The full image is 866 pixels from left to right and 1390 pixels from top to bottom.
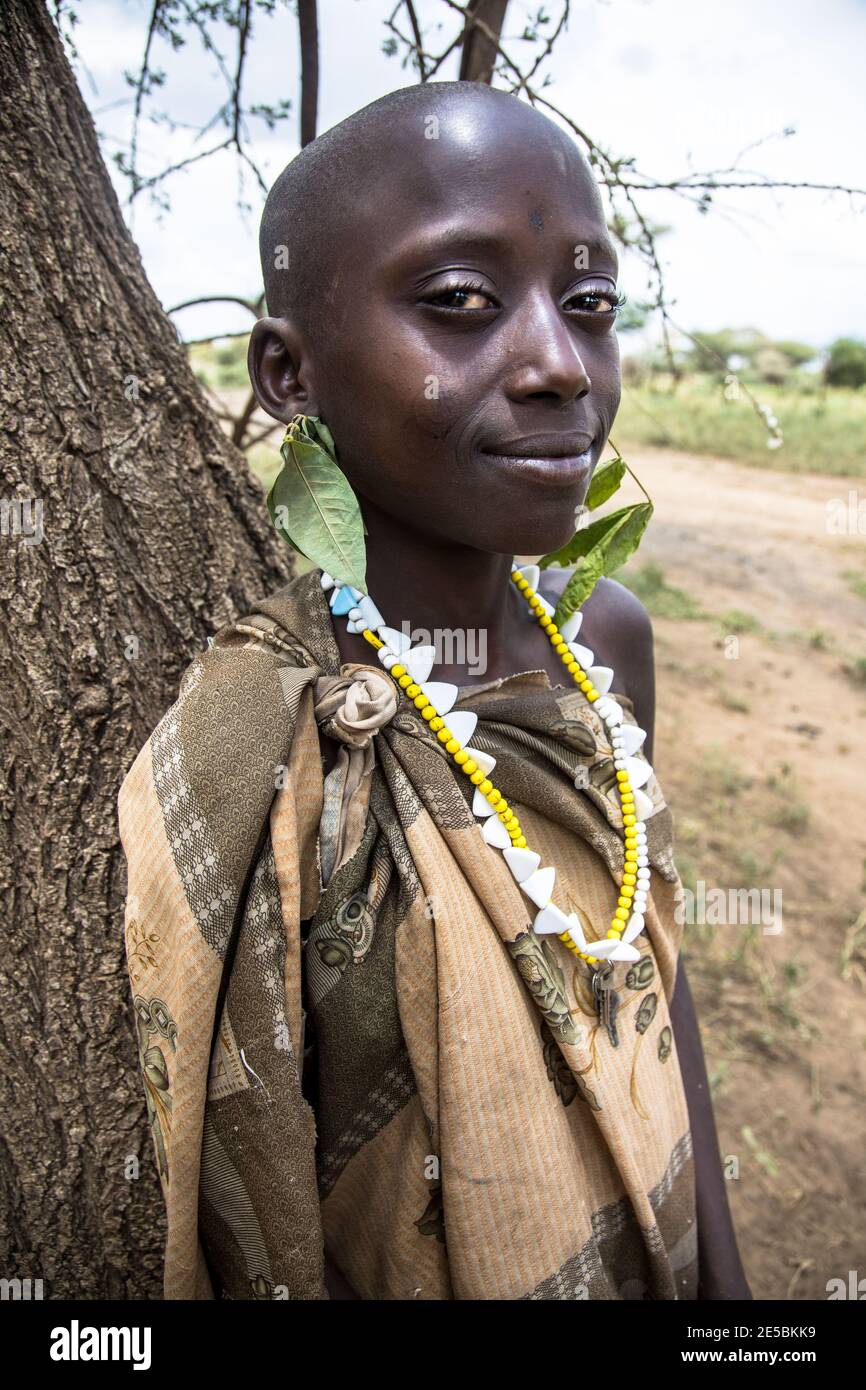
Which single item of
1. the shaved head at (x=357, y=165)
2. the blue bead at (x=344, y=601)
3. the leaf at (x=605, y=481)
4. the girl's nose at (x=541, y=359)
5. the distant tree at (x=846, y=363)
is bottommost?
the blue bead at (x=344, y=601)

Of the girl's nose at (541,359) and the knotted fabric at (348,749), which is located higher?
the girl's nose at (541,359)

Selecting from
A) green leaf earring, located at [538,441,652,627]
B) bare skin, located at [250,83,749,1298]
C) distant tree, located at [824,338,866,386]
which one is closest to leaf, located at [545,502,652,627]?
green leaf earring, located at [538,441,652,627]

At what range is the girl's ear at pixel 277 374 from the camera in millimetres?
1205

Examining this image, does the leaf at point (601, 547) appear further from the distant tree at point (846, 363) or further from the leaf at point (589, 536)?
the distant tree at point (846, 363)

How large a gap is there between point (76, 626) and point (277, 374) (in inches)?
18.4

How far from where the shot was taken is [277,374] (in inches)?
48.3

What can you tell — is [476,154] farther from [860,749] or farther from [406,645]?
[860,749]

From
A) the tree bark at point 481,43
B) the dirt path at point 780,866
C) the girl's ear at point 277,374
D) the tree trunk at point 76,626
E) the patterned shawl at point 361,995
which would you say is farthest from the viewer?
the dirt path at point 780,866

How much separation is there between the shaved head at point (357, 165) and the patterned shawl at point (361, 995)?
1.25ft

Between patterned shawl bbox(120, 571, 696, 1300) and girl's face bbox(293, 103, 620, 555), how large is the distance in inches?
9.3

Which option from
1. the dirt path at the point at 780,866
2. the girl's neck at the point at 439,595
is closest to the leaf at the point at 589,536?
the girl's neck at the point at 439,595

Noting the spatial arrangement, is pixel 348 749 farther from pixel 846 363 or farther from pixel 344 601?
pixel 846 363

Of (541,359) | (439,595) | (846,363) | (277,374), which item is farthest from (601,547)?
(846,363)
